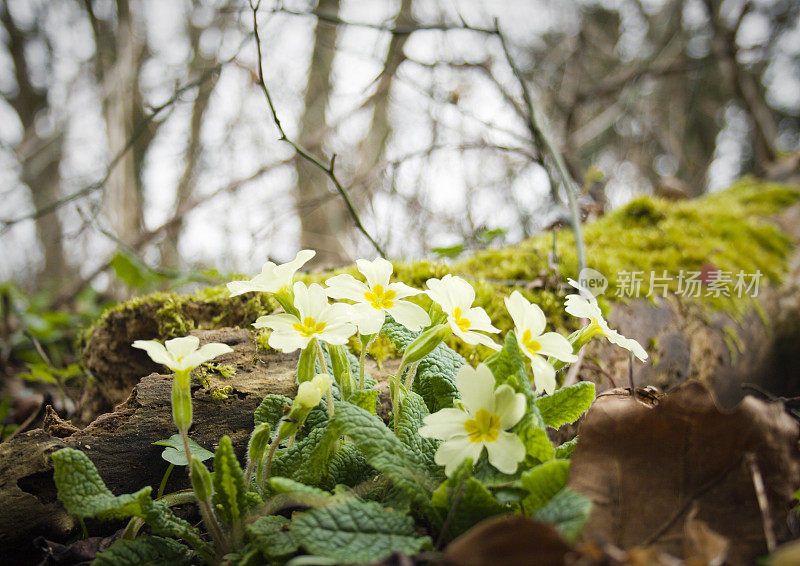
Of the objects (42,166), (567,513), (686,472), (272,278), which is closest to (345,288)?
(272,278)

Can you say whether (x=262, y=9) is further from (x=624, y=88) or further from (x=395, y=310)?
(x=624, y=88)

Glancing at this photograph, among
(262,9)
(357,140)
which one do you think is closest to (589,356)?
(262,9)

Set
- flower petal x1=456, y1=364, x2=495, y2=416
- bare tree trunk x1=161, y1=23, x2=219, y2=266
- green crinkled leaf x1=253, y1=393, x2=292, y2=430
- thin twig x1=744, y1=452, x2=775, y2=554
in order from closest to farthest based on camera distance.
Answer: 1. thin twig x1=744, y1=452, x2=775, y2=554
2. flower petal x1=456, y1=364, x2=495, y2=416
3. green crinkled leaf x1=253, y1=393, x2=292, y2=430
4. bare tree trunk x1=161, y1=23, x2=219, y2=266

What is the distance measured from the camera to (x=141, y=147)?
25.5 feet

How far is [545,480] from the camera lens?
90 cm

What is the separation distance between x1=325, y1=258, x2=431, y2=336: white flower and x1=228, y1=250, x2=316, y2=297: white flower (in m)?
0.09

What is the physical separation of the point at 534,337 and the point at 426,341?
0.24 metres

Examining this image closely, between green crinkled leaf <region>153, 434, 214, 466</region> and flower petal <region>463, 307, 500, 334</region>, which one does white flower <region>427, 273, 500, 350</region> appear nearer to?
flower petal <region>463, 307, 500, 334</region>

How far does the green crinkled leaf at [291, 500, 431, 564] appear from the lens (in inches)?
33.3

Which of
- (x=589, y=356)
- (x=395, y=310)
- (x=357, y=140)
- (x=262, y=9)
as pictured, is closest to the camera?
(x=395, y=310)

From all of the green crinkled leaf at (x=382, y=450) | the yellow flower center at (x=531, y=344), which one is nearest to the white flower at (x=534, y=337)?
the yellow flower center at (x=531, y=344)

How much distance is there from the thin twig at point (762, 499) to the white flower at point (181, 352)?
98cm

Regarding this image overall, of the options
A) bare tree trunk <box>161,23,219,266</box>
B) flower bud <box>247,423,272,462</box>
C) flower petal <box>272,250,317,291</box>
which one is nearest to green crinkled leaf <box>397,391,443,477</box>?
flower bud <box>247,423,272,462</box>

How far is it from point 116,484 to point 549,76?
27.4 feet
